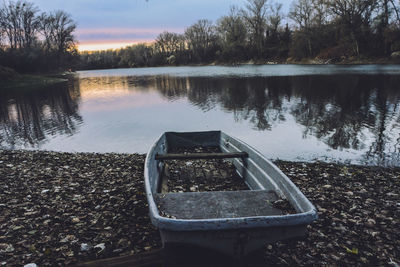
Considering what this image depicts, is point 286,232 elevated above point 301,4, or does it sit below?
below

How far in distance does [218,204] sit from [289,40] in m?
114

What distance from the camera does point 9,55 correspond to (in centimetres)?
6419

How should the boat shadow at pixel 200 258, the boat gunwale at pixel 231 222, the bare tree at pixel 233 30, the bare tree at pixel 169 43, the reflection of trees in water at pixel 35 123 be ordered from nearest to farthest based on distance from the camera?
the boat gunwale at pixel 231 222
the boat shadow at pixel 200 258
the reflection of trees in water at pixel 35 123
the bare tree at pixel 233 30
the bare tree at pixel 169 43

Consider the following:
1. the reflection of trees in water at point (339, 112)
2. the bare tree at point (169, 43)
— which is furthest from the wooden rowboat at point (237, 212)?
the bare tree at point (169, 43)

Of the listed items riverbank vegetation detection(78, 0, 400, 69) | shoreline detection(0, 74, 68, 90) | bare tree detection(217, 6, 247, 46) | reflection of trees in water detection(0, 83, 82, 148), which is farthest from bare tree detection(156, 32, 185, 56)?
reflection of trees in water detection(0, 83, 82, 148)

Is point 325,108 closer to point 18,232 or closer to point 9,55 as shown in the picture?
point 18,232

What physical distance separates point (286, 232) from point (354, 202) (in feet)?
12.8

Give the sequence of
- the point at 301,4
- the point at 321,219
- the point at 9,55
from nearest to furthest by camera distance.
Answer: the point at 321,219
the point at 9,55
the point at 301,4

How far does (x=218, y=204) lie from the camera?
5.46 meters

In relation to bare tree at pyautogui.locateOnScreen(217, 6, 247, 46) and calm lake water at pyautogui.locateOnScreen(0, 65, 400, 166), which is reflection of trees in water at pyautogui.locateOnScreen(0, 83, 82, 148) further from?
bare tree at pyautogui.locateOnScreen(217, 6, 247, 46)

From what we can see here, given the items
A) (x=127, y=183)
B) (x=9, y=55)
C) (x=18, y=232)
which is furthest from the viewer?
(x=9, y=55)

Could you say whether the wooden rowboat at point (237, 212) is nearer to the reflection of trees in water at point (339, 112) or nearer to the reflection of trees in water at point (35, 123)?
the reflection of trees in water at point (339, 112)

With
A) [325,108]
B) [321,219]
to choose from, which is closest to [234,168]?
[321,219]

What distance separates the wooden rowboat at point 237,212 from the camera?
400 centimetres
